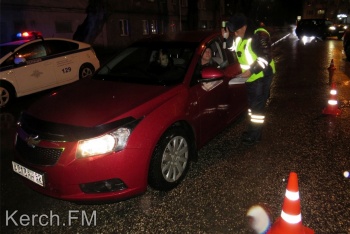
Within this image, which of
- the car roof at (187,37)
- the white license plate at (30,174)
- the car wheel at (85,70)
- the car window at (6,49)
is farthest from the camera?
the car wheel at (85,70)

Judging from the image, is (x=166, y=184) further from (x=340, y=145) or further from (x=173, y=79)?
(x=340, y=145)

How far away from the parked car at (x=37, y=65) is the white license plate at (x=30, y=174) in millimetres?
5043

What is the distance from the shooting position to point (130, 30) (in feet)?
81.3

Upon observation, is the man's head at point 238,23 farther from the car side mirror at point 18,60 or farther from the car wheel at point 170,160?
the car side mirror at point 18,60

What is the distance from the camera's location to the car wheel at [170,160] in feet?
11.0

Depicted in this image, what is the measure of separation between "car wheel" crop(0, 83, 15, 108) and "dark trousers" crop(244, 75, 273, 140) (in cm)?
587

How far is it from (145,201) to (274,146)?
230 centimetres

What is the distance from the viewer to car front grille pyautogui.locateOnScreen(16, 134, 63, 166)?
2961 mm

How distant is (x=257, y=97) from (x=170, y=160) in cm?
191

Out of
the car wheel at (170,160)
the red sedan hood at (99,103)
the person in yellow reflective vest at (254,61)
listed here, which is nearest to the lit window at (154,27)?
the person in yellow reflective vest at (254,61)

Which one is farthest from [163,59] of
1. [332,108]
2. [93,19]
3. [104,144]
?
[93,19]

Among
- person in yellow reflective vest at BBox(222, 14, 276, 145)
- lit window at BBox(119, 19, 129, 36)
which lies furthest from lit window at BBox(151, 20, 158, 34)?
person in yellow reflective vest at BBox(222, 14, 276, 145)

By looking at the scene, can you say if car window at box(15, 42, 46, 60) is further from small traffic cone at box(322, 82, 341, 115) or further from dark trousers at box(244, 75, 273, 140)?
small traffic cone at box(322, 82, 341, 115)

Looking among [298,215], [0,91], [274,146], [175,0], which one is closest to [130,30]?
[175,0]
